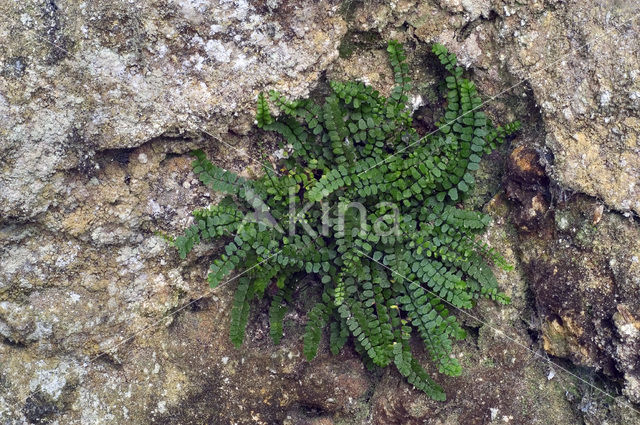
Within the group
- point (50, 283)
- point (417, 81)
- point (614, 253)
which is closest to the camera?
point (614, 253)

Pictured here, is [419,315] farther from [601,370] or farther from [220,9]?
[220,9]

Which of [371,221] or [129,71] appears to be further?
[371,221]

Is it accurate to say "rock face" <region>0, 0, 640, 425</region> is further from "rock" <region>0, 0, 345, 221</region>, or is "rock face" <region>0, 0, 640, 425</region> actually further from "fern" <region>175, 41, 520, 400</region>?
"fern" <region>175, 41, 520, 400</region>

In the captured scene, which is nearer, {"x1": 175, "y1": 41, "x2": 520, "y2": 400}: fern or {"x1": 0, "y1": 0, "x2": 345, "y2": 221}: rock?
{"x1": 0, "y1": 0, "x2": 345, "y2": 221}: rock

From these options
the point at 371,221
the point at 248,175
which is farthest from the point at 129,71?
the point at 371,221

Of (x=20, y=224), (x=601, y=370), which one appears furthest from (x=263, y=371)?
(x=601, y=370)

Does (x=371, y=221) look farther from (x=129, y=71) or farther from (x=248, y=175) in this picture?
(x=129, y=71)

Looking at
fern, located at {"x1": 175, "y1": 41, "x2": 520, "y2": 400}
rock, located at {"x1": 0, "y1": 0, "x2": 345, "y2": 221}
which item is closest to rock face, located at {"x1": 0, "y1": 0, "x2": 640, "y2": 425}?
rock, located at {"x1": 0, "y1": 0, "x2": 345, "y2": 221}
